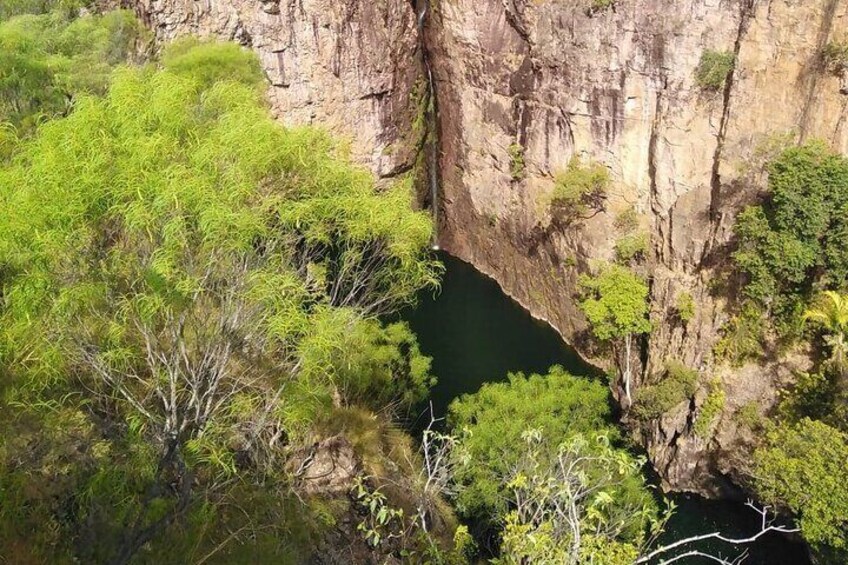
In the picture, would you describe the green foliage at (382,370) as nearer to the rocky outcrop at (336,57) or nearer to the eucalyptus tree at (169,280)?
the eucalyptus tree at (169,280)

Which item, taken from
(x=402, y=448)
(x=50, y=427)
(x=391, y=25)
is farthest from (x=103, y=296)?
(x=391, y=25)

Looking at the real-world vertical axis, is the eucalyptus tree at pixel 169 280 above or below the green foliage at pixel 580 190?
above

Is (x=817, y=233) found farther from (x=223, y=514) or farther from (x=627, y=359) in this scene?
(x=223, y=514)

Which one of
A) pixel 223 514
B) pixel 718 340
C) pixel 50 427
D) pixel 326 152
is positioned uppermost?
pixel 326 152

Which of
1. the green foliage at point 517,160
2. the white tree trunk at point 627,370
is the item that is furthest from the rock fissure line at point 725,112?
the green foliage at point 517,160

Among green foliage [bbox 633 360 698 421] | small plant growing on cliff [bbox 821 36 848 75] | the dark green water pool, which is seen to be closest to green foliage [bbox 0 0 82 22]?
the dark green water pool

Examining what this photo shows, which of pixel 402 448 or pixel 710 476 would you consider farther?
pixel 710 476

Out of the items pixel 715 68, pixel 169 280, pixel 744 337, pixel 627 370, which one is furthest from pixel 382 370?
pixel 715 68

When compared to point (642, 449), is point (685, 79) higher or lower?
higher
